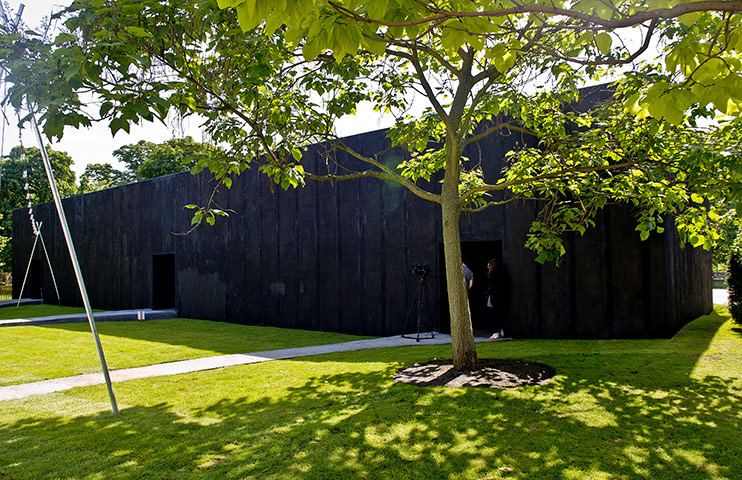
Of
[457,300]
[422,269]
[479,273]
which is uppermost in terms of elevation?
[422,269]

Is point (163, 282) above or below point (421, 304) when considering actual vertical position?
above

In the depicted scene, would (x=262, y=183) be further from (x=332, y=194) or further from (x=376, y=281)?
(x=376, y=281)

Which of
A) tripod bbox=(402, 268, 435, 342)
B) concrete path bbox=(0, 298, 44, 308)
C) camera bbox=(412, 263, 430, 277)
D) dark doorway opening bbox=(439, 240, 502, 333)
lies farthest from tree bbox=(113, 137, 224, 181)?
concrete path bbox=(0, 298, 44, 308)

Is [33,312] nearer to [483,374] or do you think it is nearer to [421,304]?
[421,304]

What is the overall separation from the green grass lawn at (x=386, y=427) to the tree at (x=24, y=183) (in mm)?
24541

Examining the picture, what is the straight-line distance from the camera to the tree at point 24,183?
2861 centimetres

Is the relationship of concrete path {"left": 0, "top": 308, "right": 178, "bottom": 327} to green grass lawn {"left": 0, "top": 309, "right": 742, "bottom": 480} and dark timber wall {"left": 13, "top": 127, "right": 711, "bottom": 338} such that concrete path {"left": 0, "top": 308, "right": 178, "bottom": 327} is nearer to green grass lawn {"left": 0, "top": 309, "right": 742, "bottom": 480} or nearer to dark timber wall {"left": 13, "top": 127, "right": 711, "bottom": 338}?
dark timber wall {"left": 13, "top": 127, "right": 711, "bottom": 338}

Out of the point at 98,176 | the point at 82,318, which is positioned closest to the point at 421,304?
the point at 82,318

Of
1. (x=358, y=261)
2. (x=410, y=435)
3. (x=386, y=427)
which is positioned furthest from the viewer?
(x=358, y=261)

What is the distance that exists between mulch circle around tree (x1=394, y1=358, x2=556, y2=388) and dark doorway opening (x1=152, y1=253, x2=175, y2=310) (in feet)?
48.5

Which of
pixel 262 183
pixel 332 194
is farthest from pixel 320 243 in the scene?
pixel 262 183

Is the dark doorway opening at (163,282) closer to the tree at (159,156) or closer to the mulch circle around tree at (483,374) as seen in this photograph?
the tree at (159,156)

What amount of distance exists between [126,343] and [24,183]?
19634 millimetres

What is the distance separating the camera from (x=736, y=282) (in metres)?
11.6
